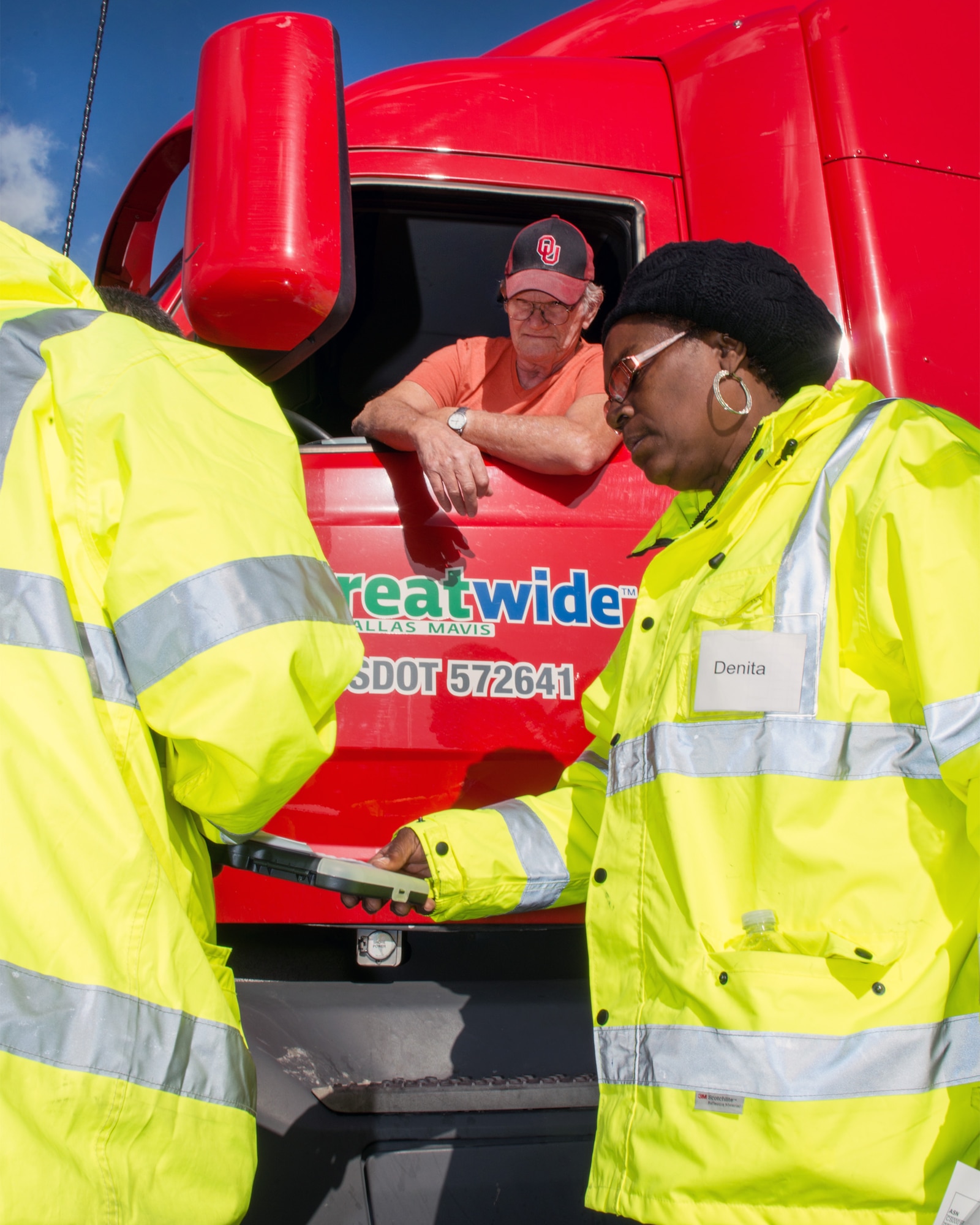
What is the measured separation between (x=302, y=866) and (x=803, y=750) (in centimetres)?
72

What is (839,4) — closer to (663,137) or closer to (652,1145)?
(663,137)

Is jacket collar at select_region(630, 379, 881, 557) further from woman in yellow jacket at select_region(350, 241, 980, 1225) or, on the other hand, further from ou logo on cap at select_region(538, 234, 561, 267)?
ou logo on cap at select_region(538, 234, 561, 267)

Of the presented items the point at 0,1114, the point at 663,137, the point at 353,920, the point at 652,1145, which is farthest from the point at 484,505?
the point at 0,1114

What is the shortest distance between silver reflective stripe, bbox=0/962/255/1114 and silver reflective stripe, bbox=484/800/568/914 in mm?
707

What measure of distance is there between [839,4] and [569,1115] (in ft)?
8.28

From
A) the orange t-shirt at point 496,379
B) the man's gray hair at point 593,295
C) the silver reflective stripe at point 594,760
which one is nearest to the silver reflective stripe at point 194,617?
the silver reflective stripe at point 594,760

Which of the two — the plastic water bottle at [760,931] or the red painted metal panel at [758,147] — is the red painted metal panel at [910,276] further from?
the plastic water bottle at [760,931]

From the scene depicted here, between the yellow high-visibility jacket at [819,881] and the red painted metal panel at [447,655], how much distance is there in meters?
0.63

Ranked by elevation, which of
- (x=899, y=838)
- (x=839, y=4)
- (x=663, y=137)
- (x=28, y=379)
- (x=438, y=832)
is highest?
(x=839, y=4)

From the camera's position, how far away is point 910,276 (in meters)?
2.17

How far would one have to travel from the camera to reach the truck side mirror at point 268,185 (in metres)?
1.67

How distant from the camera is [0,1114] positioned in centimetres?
92

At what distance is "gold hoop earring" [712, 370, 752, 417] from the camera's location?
162 cm

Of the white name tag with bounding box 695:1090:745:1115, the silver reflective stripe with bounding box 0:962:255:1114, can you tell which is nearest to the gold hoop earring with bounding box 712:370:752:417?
the white name tag with bounding box 695:1090:745:1115
